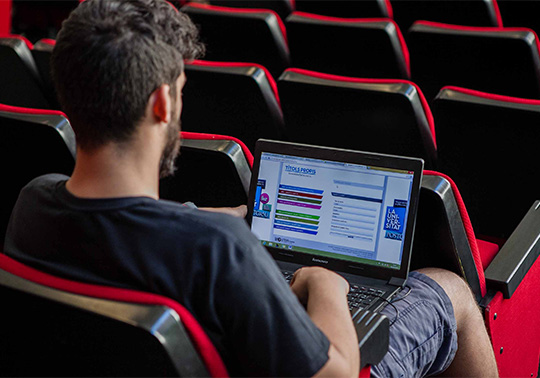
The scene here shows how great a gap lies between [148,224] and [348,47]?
1.89 meters

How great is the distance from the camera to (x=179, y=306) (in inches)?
39.0

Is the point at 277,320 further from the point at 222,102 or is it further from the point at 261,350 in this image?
the point at 222,102

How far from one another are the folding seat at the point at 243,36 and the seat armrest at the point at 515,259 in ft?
4.33

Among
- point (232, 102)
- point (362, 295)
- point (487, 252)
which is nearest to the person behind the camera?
point (362, 295)

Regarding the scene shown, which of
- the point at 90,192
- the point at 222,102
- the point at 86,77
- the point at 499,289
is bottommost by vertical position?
the point at 499,289

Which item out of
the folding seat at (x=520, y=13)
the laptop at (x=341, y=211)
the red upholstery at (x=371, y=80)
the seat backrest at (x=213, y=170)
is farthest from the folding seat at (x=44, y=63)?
the folding seat at (x=520, y=13)

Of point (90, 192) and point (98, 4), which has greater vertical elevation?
point (98, 4)

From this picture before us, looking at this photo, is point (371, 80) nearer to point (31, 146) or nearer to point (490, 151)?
point (490, 151)

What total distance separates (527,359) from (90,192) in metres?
1.26

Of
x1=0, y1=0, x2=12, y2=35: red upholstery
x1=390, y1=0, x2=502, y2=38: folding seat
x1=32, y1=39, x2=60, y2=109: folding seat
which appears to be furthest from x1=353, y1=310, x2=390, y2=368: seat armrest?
x1=0, y1=0, x2=12, y2=35: red upholstery

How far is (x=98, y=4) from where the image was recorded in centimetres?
111

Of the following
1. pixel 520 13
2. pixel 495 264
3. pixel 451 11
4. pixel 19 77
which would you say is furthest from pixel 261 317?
pixel 520 13

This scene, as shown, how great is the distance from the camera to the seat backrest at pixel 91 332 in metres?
0.95

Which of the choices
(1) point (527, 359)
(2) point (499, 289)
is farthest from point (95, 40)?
(1) point (527, 359)
